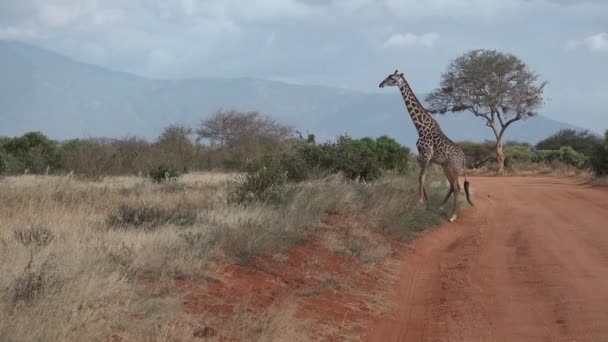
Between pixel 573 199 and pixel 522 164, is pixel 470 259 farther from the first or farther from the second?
pixel 522 164

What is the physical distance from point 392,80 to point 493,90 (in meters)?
25.1

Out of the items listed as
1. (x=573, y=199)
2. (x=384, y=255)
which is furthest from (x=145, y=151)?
(x=384, y=255)

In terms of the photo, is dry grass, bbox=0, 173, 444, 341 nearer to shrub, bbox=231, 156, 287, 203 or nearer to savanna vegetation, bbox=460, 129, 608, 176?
shrub, bbox=231, 156, 287, 203

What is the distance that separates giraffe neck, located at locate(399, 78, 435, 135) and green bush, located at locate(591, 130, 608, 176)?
972 cm

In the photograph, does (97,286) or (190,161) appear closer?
(97,286)

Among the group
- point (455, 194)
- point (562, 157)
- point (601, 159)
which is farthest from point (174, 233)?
point (562, 157)

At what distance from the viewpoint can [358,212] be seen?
13.9 metres

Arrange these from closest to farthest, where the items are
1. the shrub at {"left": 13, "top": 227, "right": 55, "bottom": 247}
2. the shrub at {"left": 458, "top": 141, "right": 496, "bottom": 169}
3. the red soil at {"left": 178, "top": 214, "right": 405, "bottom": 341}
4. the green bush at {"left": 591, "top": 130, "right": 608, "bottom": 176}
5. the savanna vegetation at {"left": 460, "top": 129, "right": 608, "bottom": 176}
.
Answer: the red soil at {"left": 178, "top": 214, "right": 405, "bottom": 341}, the shrub at {"left": 13, "top": 227, "right": 55, "bottom": 247}, the green bush at {"left": 591, "top": 130, "right": 608, "bottom": 176}, the savanna vegetation at {"left": 460, "top": 129, "right": 608, "bottom": 176}, the shrub at {"left": 458, "top": 141, "right": 496, "bottom": 169}

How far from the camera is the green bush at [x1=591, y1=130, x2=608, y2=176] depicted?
2506cm

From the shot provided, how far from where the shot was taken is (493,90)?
41844mm

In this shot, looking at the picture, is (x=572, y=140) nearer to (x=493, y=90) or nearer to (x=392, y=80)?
(x=493, y=90)

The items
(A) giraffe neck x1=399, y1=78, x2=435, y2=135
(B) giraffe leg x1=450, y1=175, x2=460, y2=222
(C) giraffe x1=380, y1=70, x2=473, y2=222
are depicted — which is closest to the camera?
(B) giraffe leg x1=450, y1=175, x2=460, y2=222

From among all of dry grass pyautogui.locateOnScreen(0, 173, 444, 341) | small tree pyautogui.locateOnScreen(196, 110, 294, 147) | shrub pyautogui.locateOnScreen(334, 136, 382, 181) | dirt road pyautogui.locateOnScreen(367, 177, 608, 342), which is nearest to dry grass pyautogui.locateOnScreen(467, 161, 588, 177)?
small tree pyautogui.locateOnScreen(196, 110, 294, 147)

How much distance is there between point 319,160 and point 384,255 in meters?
9.48
